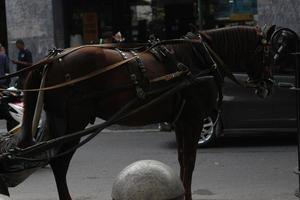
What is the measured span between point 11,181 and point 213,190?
2748 mm

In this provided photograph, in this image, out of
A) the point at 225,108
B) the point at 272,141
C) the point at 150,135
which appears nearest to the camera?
the point at 225,108

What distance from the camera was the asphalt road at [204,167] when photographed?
26.7 feet

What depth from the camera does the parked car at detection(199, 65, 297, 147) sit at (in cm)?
1142

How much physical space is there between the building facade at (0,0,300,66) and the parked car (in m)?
5.42

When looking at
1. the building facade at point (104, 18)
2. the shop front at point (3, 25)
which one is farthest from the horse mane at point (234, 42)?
the shop front at point (3, 25)

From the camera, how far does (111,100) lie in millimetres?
6469

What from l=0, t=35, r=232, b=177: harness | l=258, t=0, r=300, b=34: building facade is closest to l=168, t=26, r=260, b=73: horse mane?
l=0, t=35, r=232, b=177: harness

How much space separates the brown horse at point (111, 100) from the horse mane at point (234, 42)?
0.16m

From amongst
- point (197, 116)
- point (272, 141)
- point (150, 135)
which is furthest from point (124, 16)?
point (197, 116)

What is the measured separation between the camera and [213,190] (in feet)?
26.8

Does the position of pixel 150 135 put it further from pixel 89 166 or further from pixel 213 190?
pixel 213 190

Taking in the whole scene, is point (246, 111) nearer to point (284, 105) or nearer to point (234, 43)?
point (284, 105)

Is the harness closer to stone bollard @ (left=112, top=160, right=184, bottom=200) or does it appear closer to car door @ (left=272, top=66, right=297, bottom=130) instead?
stone bollard @ (left=112, top=160, right=184, bottom=200)

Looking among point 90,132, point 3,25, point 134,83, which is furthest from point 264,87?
point 3,25
